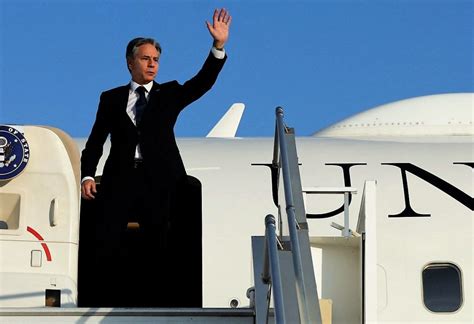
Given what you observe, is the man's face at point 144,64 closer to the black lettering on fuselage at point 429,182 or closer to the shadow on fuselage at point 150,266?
the shadow on fuselage at point 150,266

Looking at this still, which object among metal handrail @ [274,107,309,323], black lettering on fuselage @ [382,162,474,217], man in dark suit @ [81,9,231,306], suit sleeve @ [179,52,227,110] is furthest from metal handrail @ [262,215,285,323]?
black lettering on fuselage @ [382,162,474,217]

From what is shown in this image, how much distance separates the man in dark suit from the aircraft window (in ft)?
10.4

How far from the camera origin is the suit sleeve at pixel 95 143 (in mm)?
9258

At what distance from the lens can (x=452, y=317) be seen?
11.1 m

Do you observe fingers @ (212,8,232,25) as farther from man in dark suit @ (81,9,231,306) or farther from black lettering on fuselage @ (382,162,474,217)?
black lettering on fuselage @ (382,162,474,217)

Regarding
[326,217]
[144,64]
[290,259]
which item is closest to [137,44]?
[144,64]

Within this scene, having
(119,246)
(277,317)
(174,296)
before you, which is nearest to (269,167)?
(174,296)

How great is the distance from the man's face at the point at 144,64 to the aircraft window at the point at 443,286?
3.78 metres

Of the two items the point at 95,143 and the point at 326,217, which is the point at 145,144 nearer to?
the point at 95,143

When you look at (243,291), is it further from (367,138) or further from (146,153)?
(367,138)

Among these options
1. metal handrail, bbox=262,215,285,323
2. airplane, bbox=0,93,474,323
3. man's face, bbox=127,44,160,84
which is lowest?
metal handrail, bbox=262,215,285,323

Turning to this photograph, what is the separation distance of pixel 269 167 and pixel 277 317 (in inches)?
278

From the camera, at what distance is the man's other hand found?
29.8 ft

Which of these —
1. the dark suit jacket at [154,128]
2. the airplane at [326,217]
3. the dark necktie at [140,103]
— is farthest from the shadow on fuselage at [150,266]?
the dark necktie at [140,103]
